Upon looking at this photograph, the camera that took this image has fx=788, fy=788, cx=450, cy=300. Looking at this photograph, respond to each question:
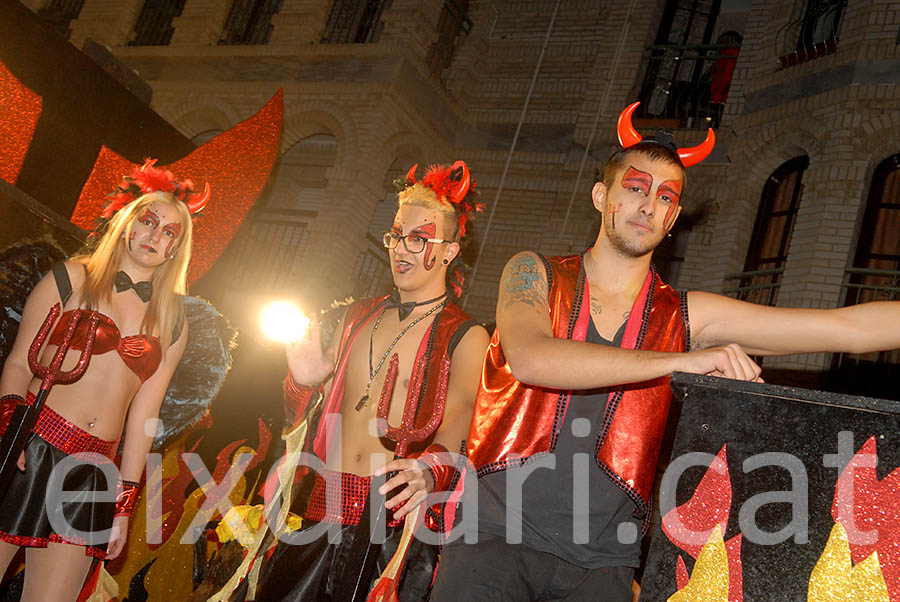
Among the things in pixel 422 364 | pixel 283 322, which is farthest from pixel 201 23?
pixel 422 364

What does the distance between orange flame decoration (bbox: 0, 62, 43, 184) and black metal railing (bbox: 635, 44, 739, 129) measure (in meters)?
9.20

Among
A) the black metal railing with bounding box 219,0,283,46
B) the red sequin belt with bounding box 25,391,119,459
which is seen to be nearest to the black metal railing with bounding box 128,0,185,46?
the black metal railing with bounding box 219,0,283,46

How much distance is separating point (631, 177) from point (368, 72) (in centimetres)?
1033

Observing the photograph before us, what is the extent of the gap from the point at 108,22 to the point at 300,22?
447 cm

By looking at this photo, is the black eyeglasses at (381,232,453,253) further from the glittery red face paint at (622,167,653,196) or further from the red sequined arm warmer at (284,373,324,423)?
the glittery red face paint at (622,167,653,196)

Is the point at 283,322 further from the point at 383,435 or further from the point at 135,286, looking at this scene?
the point at 383,435

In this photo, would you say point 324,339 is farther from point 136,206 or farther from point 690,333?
point 690,333

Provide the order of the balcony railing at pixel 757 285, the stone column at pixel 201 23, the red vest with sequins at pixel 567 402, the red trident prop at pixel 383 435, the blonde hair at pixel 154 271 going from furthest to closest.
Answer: the stone column at pixel 201 23 < the balcony railing at pixel 757 285 < the blonde hair at pixel 154 271 < the red trident prop at pixel 383 435 < the red vest with sequins at pixel 567 402

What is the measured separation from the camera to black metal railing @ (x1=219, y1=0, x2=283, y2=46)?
578 inches

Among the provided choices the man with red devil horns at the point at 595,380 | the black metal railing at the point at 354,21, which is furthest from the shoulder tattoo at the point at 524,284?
the black metal railing at the point at 354,21

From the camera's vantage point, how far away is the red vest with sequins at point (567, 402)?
2518 millimetres

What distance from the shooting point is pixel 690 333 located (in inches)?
111

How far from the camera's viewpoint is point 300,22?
44.9ft

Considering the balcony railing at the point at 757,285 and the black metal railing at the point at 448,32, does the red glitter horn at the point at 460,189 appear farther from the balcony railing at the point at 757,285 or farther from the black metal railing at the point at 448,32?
the black metal railing at the point at 448,32
